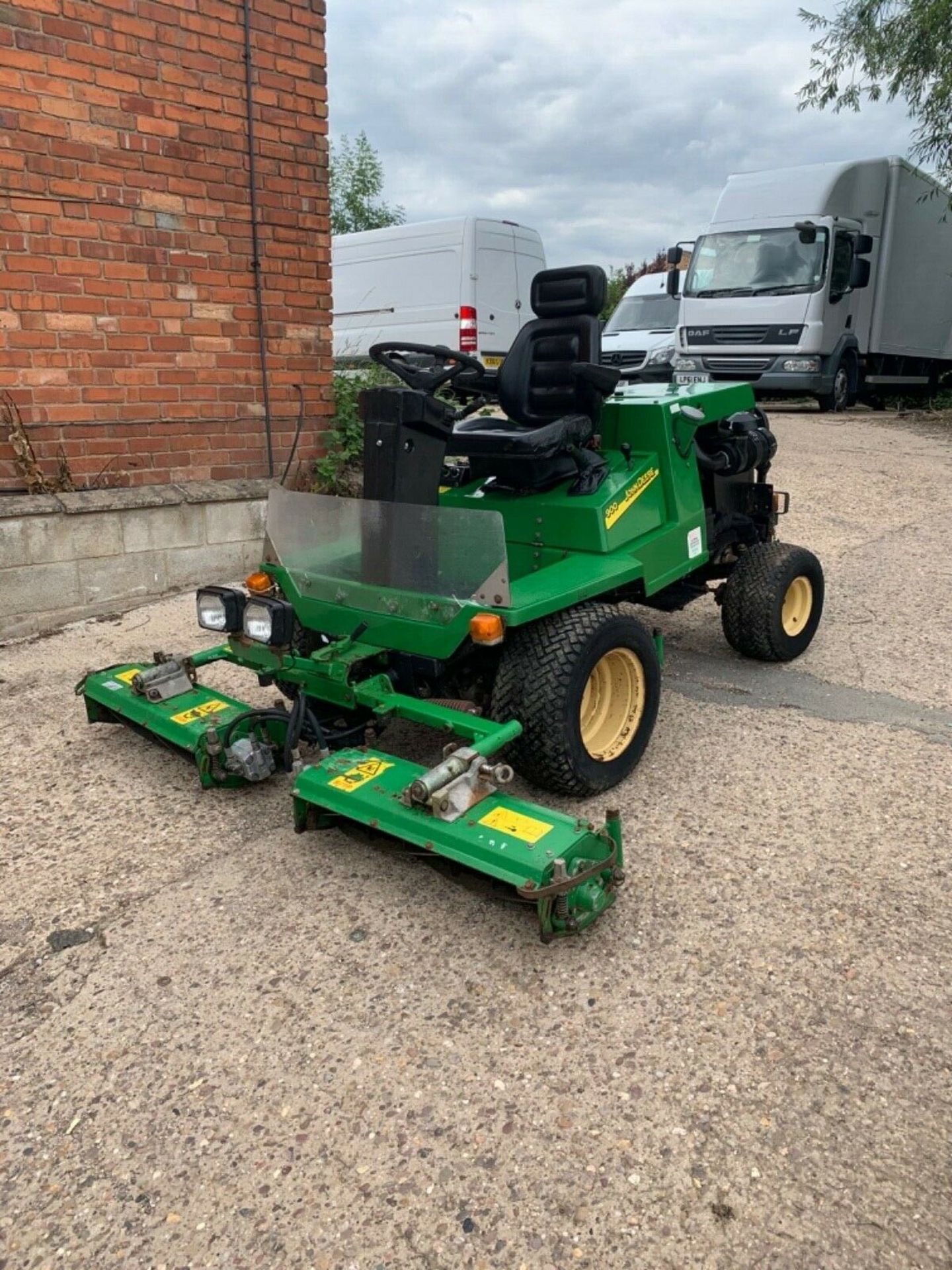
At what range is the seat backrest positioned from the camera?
12.0ft

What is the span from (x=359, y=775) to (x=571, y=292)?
2.14 meters

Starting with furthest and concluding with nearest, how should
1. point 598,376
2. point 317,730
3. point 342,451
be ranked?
point 342,451 → point 598,376 → point 317,730

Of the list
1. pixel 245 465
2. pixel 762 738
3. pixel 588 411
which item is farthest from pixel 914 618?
pixel 245 465

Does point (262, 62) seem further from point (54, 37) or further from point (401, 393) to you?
point (401, 393)

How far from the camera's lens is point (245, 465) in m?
5.72

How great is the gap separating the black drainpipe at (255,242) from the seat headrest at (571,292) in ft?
7.75

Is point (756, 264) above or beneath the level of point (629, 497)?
above

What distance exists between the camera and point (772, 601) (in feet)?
14.1

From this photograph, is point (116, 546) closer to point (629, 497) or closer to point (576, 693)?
point (629, 497)

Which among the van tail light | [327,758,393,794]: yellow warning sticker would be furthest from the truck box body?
[327,758,393,794]: yellow warning sticker

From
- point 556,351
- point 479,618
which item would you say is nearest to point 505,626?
point 479,618

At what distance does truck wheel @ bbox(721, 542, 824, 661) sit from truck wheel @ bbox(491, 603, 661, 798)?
1197 mm

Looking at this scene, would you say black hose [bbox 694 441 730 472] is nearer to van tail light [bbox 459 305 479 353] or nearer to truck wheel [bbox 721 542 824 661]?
truck wheel [bbox 721 542 824 661]

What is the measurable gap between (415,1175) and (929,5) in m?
13.5
